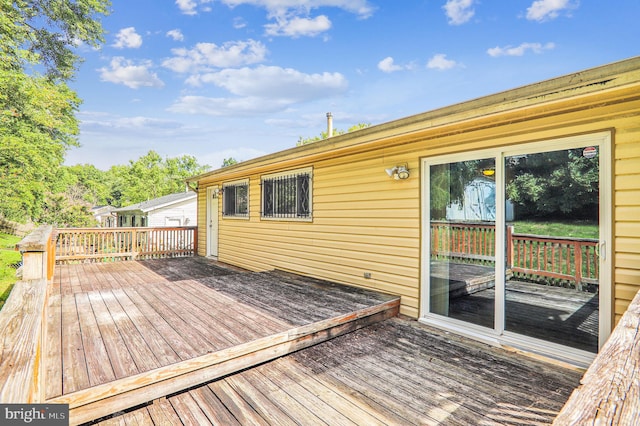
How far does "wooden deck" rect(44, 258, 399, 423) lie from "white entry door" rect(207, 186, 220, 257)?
12.0 feet

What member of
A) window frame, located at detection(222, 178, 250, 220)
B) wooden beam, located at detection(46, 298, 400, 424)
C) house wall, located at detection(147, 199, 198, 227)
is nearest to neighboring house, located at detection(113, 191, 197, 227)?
house wall, located at detection(147, 199, 198, 227)

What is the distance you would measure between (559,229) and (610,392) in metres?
2.48

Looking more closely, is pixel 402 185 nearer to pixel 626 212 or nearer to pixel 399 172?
pixel 399 172

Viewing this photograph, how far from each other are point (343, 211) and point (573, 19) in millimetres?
8559

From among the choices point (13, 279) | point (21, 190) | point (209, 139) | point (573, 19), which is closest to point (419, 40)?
point (573, 19)

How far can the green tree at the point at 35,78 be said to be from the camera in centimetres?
955

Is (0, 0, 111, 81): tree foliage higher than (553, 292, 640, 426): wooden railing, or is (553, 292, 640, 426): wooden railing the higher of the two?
(0, 0, 111, 81): tree foliage

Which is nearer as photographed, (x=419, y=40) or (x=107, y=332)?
(x=107, y=332)

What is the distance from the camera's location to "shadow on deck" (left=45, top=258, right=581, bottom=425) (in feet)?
6.47

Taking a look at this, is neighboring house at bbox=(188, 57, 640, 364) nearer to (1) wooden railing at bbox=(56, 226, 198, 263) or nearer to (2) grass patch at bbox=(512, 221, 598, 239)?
(2) grass patch at bbox=(512, 221, 598, 239)

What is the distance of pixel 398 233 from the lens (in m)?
3.89

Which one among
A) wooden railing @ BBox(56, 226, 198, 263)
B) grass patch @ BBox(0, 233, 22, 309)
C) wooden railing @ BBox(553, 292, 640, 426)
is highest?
wooden railing @ BBox(553, 292, 640, 426)

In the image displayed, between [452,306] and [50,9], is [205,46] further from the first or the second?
[452,306]

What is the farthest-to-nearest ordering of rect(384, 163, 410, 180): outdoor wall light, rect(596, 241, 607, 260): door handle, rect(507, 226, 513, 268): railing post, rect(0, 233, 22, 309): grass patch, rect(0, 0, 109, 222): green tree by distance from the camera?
1. rect(0, 0, 109, 222): green tree
2. rect(0, 233, 22, 309): grass patch
3. rect(384, 163, 410, 180): outdoor wall light
4. rect(507, 226, 513, 268): railing post
5. rect(596, 241, 607, 260): door handle
